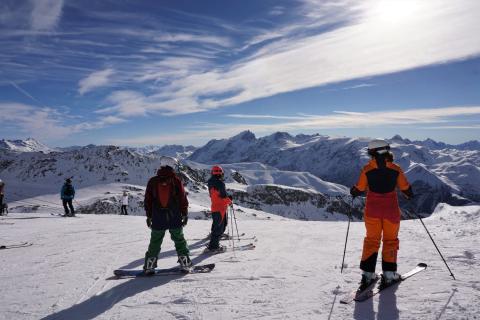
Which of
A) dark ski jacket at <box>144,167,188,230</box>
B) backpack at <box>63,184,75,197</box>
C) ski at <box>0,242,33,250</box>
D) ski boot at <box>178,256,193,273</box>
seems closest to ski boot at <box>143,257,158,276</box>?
ski boot at <box>178,256,193,273</box>

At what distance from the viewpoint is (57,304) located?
6824 mm

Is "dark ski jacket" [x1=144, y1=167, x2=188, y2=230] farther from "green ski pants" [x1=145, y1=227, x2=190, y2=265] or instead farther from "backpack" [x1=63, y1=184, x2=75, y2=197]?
"backpack" [x1=63, y1=184, x2=75, y2=197]

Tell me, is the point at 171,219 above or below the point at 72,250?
above

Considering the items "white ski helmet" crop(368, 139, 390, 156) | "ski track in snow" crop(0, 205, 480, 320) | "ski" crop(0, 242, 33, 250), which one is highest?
"white ski helmet" crop(368, 139, 390, 156)

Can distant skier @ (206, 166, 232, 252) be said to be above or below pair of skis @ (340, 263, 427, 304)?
above

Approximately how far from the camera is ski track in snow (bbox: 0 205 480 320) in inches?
245

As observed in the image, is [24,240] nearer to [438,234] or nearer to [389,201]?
[389,201]

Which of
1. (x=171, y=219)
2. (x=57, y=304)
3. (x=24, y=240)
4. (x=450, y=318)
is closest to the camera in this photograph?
(x=450, y=318)

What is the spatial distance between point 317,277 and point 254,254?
307 centimetres

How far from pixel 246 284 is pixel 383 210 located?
301 cm

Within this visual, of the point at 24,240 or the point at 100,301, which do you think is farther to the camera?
the point at 24,240

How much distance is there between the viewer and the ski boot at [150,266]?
8547 millimetres

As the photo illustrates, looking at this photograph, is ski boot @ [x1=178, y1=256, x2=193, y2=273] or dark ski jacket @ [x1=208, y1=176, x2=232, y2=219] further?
dark ski jacket @ [x1=208, y1=176, x2=232, y2=219]

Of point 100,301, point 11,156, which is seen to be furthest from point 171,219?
point 11,156
